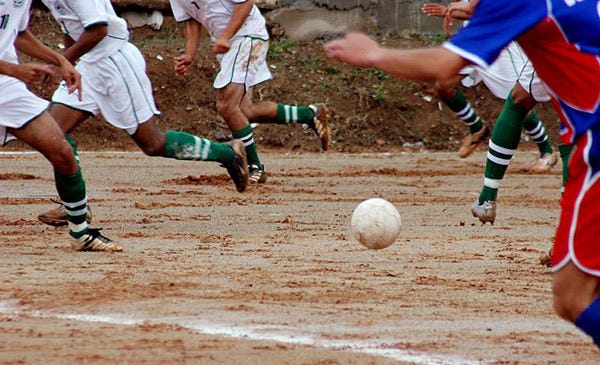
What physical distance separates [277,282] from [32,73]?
2088 mm

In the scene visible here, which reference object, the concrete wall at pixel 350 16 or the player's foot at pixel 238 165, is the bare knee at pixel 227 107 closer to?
the player's foot at pixel 238 165

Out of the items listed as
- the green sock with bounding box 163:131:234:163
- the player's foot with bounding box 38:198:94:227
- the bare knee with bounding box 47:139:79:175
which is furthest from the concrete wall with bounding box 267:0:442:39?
the bare knee with bounding box 47:139:79:175

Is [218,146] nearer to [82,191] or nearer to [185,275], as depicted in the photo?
[82,191]

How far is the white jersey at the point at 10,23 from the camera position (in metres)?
7.94

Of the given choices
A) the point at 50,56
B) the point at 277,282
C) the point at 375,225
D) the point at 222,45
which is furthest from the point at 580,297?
the point at 222,45

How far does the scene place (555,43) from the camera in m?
4.52

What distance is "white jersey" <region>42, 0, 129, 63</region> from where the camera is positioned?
895 centimetres

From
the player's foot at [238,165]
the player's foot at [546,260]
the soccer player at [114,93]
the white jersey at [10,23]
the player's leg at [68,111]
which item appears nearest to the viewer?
the player's foot at [546,260]

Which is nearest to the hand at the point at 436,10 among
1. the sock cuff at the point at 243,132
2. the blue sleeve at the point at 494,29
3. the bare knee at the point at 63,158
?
the bare knee at the point at 63,158

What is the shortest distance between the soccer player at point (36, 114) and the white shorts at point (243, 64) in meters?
4.68

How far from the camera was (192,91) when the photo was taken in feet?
64.0

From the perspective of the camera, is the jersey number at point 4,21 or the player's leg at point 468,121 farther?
the player's leg at point 468,121

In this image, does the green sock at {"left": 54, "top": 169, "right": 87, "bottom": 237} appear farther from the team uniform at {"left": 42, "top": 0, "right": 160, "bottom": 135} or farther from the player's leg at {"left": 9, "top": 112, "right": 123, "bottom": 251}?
the team uniform at {"left": 42, "top": 0, "right": 160, "bottom": 135}

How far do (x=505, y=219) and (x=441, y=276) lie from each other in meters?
3.34
